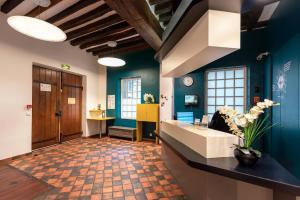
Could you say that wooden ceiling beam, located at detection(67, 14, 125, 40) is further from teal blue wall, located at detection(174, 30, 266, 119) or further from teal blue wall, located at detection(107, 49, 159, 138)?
teal blue wall, located at detection(174, 30, 266, 119)

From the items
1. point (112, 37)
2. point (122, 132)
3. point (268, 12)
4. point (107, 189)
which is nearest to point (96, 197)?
point (107, 189)

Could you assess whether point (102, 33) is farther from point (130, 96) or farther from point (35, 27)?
point (130, 96)

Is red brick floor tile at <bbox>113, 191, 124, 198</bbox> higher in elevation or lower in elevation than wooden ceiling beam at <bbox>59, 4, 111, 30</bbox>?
lower

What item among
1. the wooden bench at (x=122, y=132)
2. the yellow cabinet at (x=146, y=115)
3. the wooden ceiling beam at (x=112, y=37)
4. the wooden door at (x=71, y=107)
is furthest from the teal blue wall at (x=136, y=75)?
the wooden ceiling beam at (x=112, y=37)

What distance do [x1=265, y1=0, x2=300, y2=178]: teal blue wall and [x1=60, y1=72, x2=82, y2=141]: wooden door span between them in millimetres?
5424

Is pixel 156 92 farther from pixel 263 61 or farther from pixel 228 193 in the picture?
pixel 228 193

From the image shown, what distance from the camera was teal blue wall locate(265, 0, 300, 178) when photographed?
83.7 inches

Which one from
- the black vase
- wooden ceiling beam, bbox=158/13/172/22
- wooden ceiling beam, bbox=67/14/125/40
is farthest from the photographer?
wooden ceiling beam, bbox=67/14/125/40

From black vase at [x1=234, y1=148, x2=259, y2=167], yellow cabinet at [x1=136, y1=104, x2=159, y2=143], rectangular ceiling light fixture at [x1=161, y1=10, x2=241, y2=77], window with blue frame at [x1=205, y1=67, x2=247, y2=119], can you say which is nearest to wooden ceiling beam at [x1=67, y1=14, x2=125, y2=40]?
rectangular ceiling light fixture at [x1=161, y1=10, x2=241, y2=77]

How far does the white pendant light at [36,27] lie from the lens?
214 centimetres

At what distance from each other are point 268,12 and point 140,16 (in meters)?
2.81

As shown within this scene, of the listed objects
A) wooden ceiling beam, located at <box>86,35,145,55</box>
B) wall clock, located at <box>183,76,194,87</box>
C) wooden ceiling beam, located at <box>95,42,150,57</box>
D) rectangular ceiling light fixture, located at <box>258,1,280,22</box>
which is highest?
rectangular ceiling light fixture, located at <box>258,1,280,22</box>

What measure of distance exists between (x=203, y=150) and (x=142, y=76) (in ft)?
13.8

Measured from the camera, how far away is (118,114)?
19.6 feet
